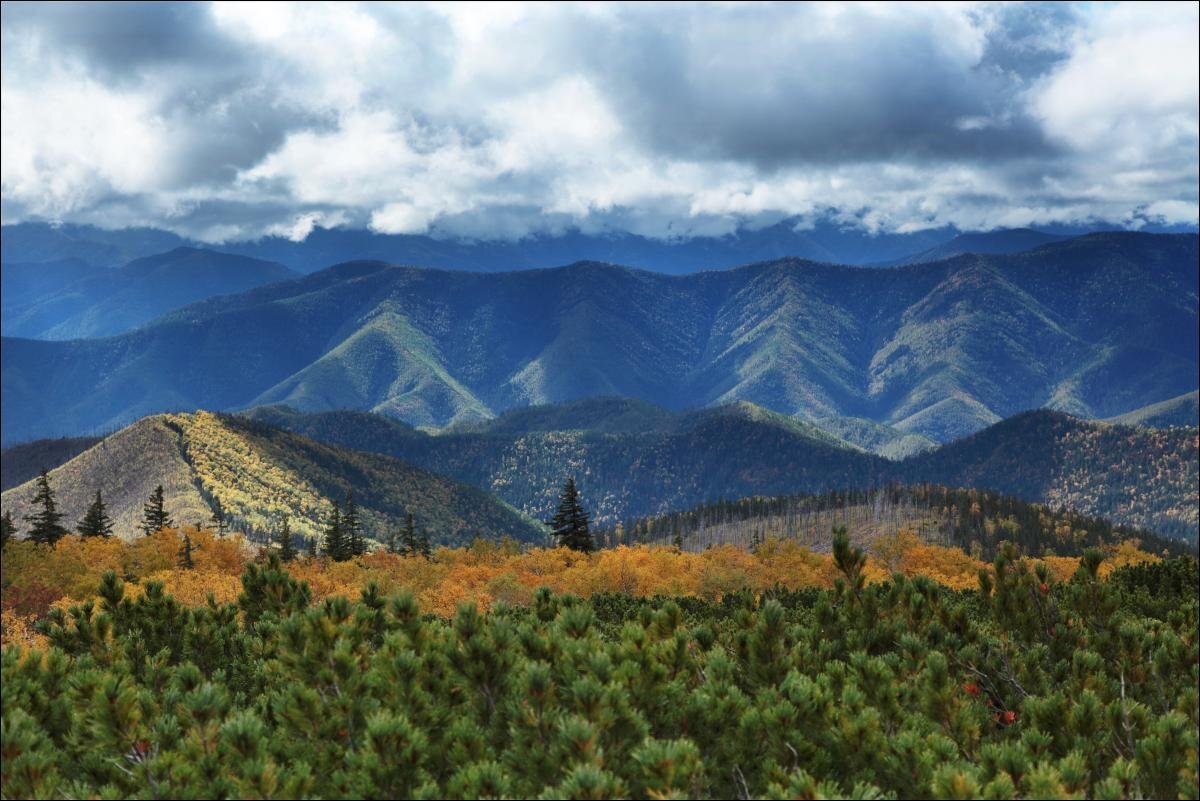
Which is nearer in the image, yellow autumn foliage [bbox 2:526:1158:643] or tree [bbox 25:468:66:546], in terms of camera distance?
yellow autumn foliage [bbox 2:526:1158:643]

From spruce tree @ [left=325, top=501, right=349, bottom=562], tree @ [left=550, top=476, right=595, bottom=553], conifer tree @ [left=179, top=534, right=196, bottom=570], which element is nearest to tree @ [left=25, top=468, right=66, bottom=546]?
conifer tree @ [left=179, top=534, right=196, bottom=570]

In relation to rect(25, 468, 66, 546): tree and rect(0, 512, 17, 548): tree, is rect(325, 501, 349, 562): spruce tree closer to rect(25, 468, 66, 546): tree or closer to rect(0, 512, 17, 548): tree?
rect(25, 468, 66, 546): tree

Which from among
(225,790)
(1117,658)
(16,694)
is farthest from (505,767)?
(1117,658)

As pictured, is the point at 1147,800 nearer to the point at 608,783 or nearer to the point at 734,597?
the point at 608,783

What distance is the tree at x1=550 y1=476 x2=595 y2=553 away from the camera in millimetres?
164375

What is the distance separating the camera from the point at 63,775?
1309 cm

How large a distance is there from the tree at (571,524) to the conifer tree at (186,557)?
63546mm

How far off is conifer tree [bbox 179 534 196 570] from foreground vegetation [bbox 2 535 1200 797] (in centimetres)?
13588

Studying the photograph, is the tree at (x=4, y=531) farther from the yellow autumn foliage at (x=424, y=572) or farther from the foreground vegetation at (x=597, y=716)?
the foreground vegetation at (x=597, y=716)

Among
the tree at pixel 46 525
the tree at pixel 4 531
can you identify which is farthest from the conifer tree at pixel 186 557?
the tree at pixel 4 531

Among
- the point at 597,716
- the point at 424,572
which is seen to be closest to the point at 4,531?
the point at 424,572

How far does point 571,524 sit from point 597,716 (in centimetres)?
15775

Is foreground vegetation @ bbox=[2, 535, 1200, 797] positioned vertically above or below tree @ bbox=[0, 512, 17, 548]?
above

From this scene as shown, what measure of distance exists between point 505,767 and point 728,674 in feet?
15.2
